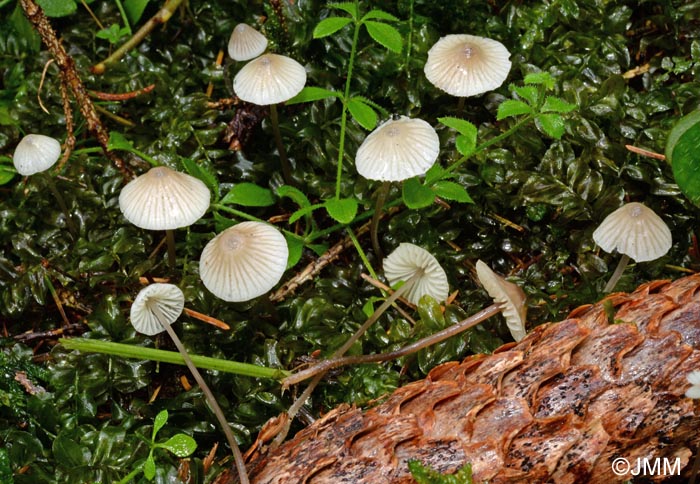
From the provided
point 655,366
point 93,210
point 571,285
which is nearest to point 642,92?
point 571,285

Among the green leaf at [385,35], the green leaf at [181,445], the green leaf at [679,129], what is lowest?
the green leaf at [181,445]

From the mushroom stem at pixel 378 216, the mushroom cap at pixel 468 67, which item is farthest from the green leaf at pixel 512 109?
the mushroom stem at pixel 378 216

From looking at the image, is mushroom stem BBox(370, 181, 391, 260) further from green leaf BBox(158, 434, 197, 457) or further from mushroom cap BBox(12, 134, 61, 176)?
mushroom cap BBox(12, 134, 61, 176)

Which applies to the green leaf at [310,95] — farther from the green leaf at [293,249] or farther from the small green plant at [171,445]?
the small green plant at [171,445]

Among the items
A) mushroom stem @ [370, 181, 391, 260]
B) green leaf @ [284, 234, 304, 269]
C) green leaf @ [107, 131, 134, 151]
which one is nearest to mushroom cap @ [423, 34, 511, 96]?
mushroom stem @ [370, 181, 391, 260]

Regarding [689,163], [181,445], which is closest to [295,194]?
[181,445]

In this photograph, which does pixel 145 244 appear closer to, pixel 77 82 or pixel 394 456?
pixel 77 82

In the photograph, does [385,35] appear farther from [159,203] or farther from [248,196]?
[159,203]
